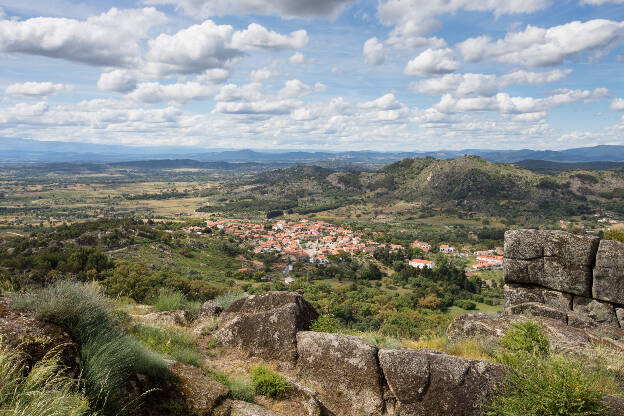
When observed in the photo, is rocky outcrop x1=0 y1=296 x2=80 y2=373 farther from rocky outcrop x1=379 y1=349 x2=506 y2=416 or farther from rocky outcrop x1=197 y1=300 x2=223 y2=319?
rocky outcrop x1=197 y1=300 x2=223 y2=319

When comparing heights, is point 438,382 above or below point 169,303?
above

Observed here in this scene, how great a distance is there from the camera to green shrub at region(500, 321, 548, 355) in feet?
25.2

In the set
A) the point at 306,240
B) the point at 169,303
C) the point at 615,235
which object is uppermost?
the point at 615,235

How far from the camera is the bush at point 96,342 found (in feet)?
14.8

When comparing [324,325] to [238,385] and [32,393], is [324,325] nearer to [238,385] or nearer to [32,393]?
[238,385]

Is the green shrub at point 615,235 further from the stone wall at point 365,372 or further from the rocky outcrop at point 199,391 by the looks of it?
the rocky outcrop at point 199,391

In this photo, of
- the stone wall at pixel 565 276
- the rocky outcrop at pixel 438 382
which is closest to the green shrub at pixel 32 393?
the rocky outcrop at pixel 438 382

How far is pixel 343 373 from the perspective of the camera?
685 centimetres

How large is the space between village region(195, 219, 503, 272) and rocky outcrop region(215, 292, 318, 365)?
78.5 meters

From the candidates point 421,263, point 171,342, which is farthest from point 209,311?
point 421,263

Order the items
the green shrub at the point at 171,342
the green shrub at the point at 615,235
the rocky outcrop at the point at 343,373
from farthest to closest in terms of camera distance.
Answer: the green shrub at the point at 615,235, the green shrub at the point at 171,342, the rocky outcrop at the point at 343,373

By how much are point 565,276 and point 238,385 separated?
11913 millimetres

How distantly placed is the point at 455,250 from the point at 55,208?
599 feet

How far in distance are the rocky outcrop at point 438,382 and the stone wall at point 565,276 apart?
6268 mm
